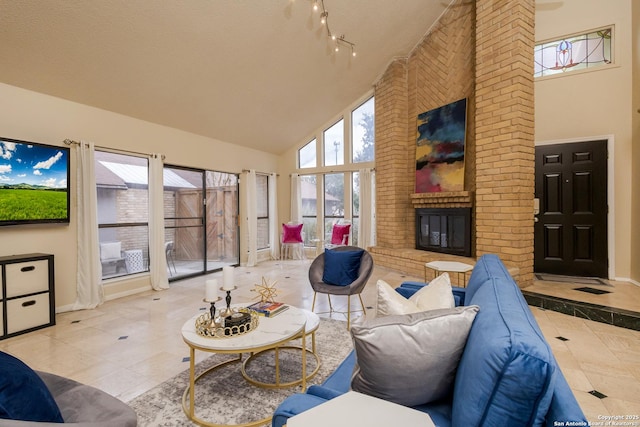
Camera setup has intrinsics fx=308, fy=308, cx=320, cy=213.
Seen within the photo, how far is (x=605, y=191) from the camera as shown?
3.98 metres

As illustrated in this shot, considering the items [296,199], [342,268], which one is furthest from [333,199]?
[342,268]

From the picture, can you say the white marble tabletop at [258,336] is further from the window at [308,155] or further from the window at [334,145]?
the window at [308,155]

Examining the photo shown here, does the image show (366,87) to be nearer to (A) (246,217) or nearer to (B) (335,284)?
(A) (246,217)

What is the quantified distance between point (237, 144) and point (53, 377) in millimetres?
5354

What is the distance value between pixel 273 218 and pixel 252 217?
0.79 metres

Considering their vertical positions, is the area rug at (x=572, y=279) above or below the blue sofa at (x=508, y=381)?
below

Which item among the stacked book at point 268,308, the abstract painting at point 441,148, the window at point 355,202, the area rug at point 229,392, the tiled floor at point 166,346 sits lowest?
the area rug at point 229,392

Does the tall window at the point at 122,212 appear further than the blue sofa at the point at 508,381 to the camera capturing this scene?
Yes

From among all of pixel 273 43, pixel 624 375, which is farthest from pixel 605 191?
pixel 273 43

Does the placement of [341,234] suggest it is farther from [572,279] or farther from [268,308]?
[268,308]

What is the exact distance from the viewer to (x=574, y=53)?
167 inches

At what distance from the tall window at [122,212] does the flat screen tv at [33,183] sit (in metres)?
0.60

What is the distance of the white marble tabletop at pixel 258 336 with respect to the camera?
1815 millimetres

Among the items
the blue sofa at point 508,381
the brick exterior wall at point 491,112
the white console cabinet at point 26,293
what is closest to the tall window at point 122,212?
the white console cabinet at point 26,293
